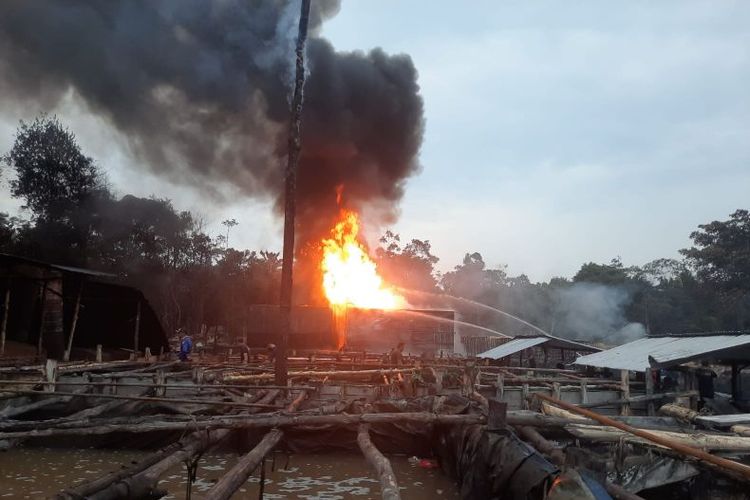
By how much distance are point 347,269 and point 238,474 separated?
29297mm

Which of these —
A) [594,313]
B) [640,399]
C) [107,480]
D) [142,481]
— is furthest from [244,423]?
[594,313]

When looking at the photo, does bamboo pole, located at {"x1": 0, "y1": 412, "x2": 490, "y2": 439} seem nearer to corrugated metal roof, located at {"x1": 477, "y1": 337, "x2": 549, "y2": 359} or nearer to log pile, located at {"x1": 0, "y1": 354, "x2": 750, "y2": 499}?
log pile, located at {"x1": 0, "y1": 354, "x2": 750, "y2": 499}

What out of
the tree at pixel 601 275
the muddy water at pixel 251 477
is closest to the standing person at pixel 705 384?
the muddy water at pixel 251 477

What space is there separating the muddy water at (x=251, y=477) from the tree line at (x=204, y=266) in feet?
89.3

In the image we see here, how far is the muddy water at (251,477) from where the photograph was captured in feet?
35.4

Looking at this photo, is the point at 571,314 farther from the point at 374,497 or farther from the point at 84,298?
the point at 374,497

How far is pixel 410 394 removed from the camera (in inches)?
651

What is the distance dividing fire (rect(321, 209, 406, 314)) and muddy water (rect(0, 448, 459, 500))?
20069 millimetres

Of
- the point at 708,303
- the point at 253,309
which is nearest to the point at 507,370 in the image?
the point at 253,309

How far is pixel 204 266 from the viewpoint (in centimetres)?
4900

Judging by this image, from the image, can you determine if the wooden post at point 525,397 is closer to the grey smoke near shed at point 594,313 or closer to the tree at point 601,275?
the grey smoke near shed at point 594,313

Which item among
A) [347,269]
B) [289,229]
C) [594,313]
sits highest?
[347,269]

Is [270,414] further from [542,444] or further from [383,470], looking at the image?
[542,444]

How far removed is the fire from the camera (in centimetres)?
3266
